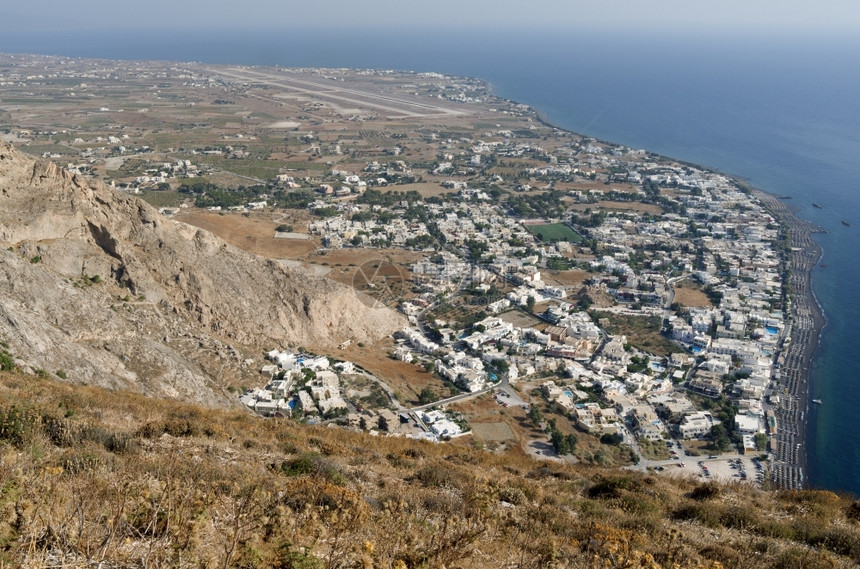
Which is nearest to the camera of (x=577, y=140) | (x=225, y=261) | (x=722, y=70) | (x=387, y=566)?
(x=387, y=566)

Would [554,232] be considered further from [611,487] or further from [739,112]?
[739,112]

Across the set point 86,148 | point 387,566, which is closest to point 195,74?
point 86,148

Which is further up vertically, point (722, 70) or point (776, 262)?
point (722, 70)

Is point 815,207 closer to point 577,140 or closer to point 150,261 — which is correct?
point 577,140

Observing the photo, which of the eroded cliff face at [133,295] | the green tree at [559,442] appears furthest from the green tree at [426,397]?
the eroded cliff face at [133,295]

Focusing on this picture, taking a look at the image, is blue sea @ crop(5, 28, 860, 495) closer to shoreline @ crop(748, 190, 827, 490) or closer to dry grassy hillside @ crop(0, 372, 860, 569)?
shoreline @ crop(748, 190, 827, 490)

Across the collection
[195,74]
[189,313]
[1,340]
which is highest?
[195,74]

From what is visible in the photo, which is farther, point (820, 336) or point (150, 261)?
point (820, 336)

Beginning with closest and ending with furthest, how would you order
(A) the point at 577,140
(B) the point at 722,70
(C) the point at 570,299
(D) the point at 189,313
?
(D) the point at 189,313
(C) the point at 570,299
(A) the point at 577,140
(B) the point at 722,70
